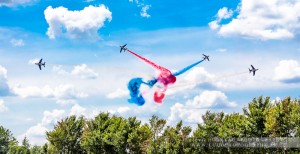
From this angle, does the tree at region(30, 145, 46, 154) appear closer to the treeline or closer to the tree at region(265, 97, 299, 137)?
the treeline

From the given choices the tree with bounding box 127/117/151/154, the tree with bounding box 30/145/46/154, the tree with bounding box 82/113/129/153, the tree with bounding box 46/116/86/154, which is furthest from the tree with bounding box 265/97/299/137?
the tree with bounding box 30/145/46/154

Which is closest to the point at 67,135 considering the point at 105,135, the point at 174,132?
the point at 105,135

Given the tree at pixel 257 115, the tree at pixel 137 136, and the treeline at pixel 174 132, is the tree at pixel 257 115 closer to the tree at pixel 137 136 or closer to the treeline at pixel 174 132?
the treeline at pixel 174 132

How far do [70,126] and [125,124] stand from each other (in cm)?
996

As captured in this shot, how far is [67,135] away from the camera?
Result: 242 feet

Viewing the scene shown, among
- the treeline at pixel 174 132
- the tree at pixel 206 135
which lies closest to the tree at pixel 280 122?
the treeline at pixel 174 132

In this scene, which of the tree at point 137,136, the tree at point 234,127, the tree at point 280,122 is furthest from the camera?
the tree at point 137,136

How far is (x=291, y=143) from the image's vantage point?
196 ft

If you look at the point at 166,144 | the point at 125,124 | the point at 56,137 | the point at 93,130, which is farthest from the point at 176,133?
the point at 56,137

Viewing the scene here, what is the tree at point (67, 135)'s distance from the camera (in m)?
73.5

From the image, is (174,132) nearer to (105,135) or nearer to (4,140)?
(105,135)

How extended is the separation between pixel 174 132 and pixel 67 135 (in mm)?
17405

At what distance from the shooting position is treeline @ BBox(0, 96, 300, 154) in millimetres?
61750

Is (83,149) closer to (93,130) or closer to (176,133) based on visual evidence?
(93,130)
